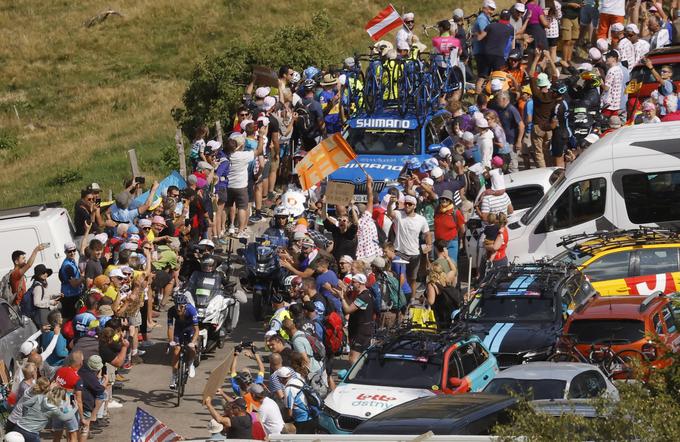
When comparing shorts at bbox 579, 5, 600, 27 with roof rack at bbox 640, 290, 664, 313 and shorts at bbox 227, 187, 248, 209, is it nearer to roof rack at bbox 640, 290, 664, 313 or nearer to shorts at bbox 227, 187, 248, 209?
shorts at bbox 227, 187, 248, 209

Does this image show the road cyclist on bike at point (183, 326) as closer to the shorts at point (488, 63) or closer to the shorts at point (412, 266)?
the shorts at point (412, 266)

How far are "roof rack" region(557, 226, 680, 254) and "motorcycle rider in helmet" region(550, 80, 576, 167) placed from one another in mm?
5183

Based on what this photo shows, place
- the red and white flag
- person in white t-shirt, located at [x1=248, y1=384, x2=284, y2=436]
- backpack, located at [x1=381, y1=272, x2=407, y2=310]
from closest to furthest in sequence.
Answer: person in white t-shirt, located at [x1=248, y1=384, x2=284, y2=436], backpack, located at [x1=381, y1=272, x2=407, y2=310], the red and white flag

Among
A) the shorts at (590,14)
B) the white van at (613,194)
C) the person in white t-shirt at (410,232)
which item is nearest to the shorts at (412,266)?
the person in white t-shirt at (410,232)

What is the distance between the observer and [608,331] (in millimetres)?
19828

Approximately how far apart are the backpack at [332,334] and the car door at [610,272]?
422 centimetres

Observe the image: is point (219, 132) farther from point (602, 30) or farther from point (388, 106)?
point (602, 30)

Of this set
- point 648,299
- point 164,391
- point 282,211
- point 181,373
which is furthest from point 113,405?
point 648,299

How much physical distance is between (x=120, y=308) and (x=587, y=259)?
6.95 m

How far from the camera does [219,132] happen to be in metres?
32.3

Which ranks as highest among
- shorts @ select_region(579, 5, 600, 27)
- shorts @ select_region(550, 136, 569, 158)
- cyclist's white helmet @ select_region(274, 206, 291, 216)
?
shorts @ select_region(579, 5, 600, 27)

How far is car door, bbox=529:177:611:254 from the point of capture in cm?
2428

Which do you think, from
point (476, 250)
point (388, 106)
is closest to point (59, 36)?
point (388, 106)

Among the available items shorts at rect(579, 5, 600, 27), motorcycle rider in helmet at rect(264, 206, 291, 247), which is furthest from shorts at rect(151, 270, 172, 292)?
shorts at rect(579, 5, 600, 27)
